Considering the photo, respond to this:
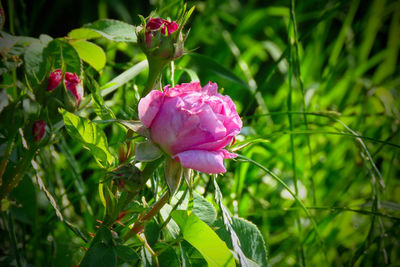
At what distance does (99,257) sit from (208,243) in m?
0.11

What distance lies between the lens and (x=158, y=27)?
420 mm

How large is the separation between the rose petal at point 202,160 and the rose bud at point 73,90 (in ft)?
0.60

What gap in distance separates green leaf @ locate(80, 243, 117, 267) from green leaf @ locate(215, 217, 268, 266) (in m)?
0.15

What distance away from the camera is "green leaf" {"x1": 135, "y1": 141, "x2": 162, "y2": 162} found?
1.21 ft

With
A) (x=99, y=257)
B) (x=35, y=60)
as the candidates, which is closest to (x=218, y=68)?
(x=35, y=60)

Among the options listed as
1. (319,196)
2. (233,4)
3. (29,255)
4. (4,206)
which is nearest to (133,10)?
(233,4)

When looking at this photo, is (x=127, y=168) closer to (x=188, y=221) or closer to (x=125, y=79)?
(x=188, y=221)

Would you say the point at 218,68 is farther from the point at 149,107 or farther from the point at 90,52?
the point at 149,107

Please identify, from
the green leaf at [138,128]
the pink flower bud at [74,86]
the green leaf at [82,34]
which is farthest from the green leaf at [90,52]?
the green leaf at [138,128]

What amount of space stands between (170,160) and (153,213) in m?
0.07

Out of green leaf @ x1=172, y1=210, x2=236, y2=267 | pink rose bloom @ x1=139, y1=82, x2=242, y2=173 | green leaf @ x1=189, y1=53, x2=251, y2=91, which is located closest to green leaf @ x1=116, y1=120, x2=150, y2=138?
pink rose bloom @ x1=139, y1=82, x2=242, y2=173

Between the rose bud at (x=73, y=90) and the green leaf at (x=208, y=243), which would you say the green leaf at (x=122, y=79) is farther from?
the green leaf at (x=208, y=243)

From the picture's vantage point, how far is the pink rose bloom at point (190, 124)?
364mm

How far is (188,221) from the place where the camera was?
16.9 inches
